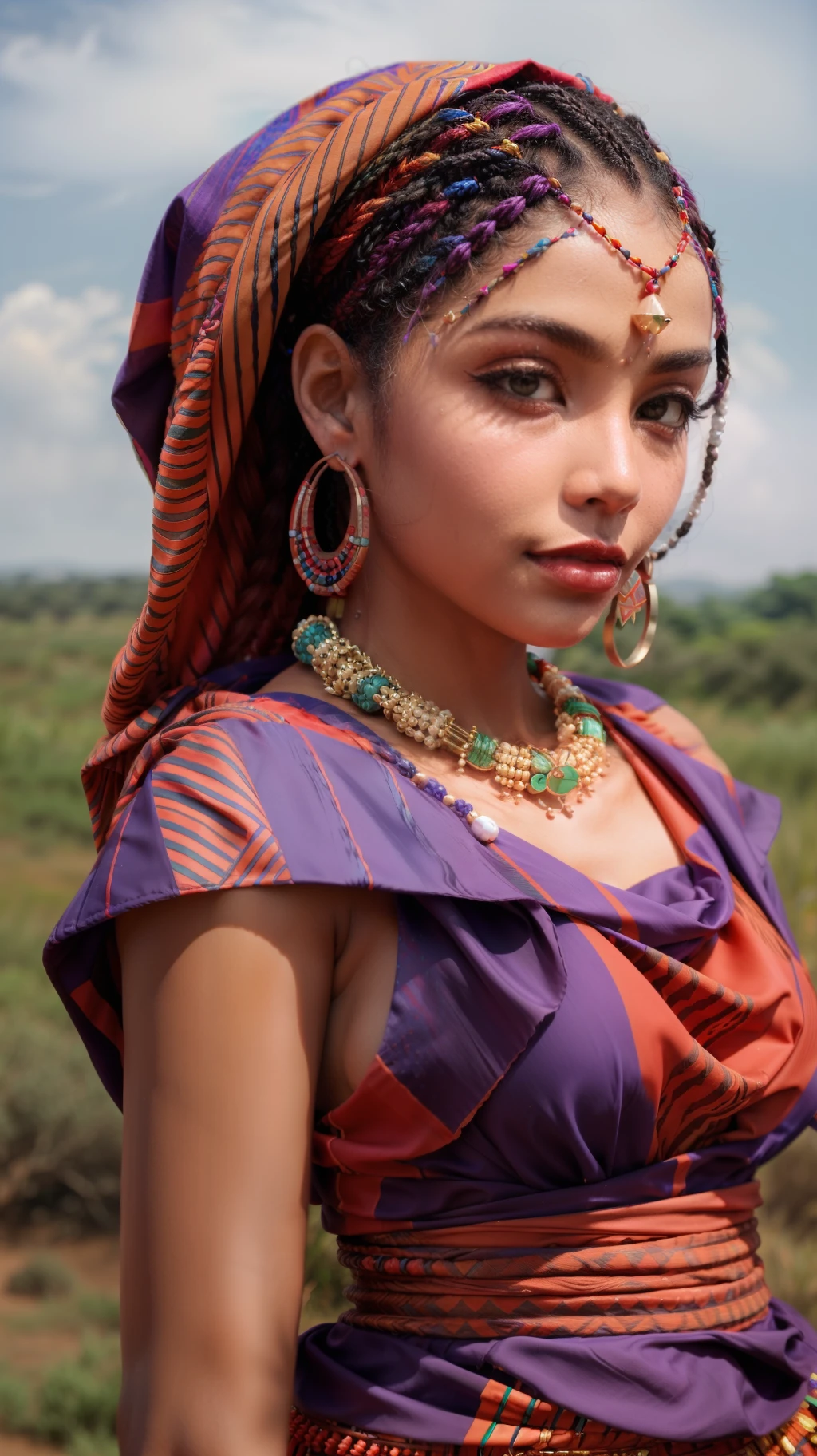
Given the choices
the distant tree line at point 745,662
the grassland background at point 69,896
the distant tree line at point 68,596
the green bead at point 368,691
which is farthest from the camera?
the distant tree line at point 68,596

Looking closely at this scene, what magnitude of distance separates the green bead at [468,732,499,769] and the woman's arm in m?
0.42

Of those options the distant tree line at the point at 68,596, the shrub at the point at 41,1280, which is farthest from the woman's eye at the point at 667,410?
the distant tree line at the point at 68,596

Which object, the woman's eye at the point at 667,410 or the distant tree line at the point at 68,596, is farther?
the distant tree line at the point at 68,596

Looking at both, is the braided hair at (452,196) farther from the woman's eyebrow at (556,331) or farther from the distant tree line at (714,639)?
the distant tree line at (714,639)

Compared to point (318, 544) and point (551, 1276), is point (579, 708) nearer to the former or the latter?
point (318, 544)

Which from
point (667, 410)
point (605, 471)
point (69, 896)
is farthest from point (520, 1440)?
point (69, 896)

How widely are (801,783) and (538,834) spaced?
6.39 meters

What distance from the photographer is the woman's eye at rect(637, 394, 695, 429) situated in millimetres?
1663

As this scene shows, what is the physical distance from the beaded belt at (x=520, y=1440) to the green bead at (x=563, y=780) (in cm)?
74

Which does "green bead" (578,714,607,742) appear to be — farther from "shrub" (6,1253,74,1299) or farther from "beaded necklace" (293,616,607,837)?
"shrub" (6,1253,74,1299)

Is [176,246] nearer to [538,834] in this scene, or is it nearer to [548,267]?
[548,267]

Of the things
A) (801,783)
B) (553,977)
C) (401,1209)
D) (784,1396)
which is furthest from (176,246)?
(801,783)

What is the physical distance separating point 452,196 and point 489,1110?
104 centimetres

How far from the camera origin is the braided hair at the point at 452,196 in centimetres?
159
